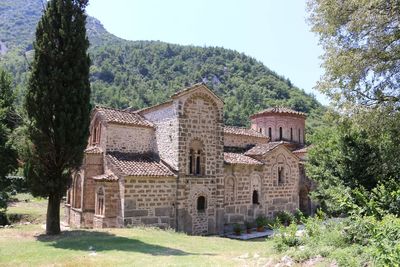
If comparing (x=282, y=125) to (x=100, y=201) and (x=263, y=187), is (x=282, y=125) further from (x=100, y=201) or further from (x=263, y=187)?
(x=100, y=201)

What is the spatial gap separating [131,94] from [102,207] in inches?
2411

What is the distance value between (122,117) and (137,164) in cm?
310

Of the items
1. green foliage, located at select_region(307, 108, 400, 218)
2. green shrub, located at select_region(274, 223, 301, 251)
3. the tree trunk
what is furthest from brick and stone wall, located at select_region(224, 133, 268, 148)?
green shrub, located at select_region(274, 223, 301, 251)

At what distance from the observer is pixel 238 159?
2225 cm

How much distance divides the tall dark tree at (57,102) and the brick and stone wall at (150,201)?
3.29 metres

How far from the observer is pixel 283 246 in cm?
903

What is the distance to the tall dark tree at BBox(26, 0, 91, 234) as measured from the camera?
13883 millimetres

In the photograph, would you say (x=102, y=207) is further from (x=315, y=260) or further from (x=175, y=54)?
(x=175, y=54)

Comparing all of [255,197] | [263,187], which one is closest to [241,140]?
[263,187]

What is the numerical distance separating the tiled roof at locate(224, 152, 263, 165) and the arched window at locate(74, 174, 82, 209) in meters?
8.56

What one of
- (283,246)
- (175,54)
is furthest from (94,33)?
(283,246)

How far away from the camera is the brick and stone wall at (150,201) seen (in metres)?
17.0

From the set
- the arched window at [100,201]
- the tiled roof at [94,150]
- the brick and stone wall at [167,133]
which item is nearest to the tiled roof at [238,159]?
the brick and stone wall at [167,133]

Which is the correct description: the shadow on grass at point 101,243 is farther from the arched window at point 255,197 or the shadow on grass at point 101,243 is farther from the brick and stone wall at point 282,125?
the brick and stone wall at point 282,125
